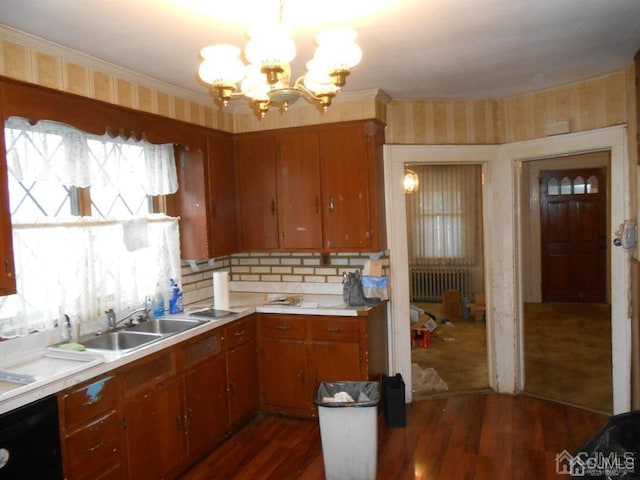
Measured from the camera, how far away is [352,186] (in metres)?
3.77

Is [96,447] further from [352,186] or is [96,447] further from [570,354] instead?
[570,354]

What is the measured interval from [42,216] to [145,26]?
1.22 meters

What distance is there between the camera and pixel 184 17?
226cm

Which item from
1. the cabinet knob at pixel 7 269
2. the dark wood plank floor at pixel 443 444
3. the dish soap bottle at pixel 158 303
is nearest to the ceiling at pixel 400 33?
the cabinet knob at pixel 7 269

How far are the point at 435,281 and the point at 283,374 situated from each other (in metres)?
4.53

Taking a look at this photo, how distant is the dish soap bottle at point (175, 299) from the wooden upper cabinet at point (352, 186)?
119 cm

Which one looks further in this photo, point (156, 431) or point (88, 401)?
point (156, 431)

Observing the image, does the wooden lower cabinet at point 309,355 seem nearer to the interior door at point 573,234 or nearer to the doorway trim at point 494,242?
the doorway trim at point 494,242

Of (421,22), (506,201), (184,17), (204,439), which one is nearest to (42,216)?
(184,17)

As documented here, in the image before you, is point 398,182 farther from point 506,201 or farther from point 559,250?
point 559,250

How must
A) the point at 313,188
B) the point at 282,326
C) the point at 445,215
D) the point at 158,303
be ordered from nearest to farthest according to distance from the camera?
the point at 158,303 → the point at 282,326 → the point at 313,188 → the point at 445,215

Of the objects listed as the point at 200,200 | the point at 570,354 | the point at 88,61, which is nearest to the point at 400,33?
the point at 88,61

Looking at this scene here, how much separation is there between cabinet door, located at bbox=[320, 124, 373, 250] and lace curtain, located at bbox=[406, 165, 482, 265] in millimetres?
3902

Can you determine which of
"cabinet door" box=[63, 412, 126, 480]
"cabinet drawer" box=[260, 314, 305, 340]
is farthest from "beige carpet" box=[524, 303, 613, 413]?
"cabinet door" box=[63, 412, 126, 480]
